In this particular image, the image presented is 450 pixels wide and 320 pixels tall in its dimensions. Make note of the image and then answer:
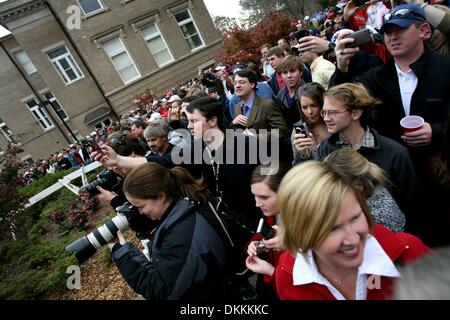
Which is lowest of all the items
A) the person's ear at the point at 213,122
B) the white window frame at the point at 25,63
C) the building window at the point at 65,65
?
the person's ear at the point at 213,122

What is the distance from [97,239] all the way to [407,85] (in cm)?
287

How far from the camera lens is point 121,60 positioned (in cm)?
1827

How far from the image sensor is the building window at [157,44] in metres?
18.7

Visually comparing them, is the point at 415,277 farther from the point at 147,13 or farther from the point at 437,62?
the point at 147,13

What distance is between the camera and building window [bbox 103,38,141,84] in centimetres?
1785

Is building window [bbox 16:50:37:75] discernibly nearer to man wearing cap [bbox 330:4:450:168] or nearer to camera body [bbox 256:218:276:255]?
camera body [bbox 256:218:276:255]

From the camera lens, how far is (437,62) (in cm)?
214

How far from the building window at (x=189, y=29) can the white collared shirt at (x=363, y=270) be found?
20.9 m

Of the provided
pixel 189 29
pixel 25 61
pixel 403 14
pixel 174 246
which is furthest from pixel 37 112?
pixel 403 14

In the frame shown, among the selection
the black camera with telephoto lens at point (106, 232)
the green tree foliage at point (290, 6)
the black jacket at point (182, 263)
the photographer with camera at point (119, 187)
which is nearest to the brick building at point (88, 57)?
the green tree foliage at point (290, 6)

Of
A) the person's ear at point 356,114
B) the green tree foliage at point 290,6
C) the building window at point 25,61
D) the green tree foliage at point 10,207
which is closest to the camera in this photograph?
the person's ear at point 356,114

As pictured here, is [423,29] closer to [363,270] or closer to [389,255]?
[389,255]

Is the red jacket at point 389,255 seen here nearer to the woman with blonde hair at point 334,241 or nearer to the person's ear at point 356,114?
the woman with blonde hair at point 334,241
